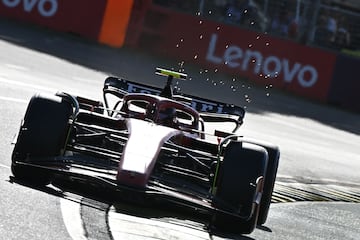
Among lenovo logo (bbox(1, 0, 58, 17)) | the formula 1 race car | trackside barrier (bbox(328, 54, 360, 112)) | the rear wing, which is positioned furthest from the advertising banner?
the formula 1 race car

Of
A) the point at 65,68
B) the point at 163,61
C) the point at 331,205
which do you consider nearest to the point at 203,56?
the point at 163,61

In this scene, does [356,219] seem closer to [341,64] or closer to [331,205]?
[331,205]

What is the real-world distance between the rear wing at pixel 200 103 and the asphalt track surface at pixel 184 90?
1124 millimetres

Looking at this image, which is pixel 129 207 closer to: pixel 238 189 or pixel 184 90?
pixel 238 189

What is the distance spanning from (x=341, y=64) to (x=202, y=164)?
663 inches

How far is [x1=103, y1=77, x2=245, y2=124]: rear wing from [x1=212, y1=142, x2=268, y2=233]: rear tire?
244 cm

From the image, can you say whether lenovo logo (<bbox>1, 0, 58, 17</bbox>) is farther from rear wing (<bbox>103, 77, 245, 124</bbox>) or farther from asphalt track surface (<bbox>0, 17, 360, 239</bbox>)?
Result: rear wing (<bbox>103, 77, 245, 124</bbox>)

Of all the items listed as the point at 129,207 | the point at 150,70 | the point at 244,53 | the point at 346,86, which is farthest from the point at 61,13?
the point at 129,207

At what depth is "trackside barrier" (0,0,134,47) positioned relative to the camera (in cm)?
2488

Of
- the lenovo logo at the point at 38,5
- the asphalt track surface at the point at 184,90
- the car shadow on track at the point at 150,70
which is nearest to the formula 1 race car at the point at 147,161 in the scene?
the asphalt track surface at the point at 184,90

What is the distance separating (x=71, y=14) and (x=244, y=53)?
442 centimetres

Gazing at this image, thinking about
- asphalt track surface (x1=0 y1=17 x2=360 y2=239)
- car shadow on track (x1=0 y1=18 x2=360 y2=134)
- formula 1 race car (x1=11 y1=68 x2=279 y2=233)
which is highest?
formula 1 race car (x1=11 y1=68 x2=279 y2=233)

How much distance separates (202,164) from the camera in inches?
352

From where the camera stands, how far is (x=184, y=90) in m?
20.8
